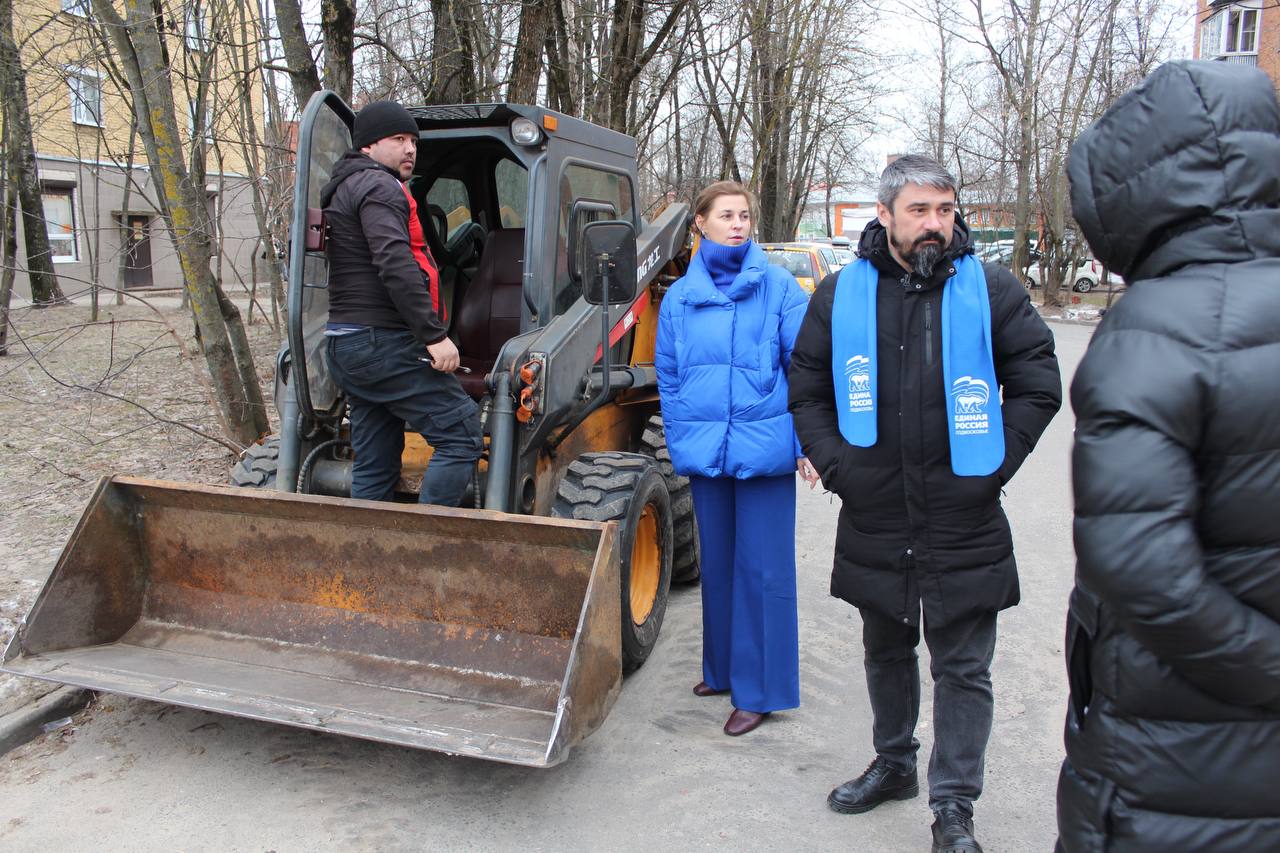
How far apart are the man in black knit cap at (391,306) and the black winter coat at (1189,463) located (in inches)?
103

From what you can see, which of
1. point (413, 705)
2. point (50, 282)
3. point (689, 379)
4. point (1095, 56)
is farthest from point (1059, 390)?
point (1095, 56)

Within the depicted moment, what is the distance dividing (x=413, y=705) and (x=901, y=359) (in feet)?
6.53

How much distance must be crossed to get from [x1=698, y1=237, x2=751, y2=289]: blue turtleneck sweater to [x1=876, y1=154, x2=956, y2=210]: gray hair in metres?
0.95

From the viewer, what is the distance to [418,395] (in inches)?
159

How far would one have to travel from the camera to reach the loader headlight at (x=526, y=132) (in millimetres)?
4488

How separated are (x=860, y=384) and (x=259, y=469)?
2.96 meters

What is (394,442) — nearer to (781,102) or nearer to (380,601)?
(380,601)

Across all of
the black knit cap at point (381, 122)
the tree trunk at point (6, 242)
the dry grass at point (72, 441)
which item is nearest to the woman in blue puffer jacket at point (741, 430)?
the black knit cap at point (381, 122)

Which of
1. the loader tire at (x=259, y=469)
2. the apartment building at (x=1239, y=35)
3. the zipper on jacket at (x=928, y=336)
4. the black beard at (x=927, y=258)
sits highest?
the apartment building at (x=1239, y=35)

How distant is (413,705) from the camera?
3578 millimetres

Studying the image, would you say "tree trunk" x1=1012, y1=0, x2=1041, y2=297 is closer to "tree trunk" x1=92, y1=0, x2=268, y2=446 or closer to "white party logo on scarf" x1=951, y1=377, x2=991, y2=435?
"tree trunk" x1=92, y1=0, x2=268, y2=446

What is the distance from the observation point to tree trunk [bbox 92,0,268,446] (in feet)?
22.5

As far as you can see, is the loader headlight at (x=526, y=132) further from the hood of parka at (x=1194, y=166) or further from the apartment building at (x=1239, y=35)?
the apartment building at (x=1239, y=35)

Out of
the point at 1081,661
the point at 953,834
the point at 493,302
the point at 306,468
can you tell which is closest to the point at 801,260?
the point at 493,302
